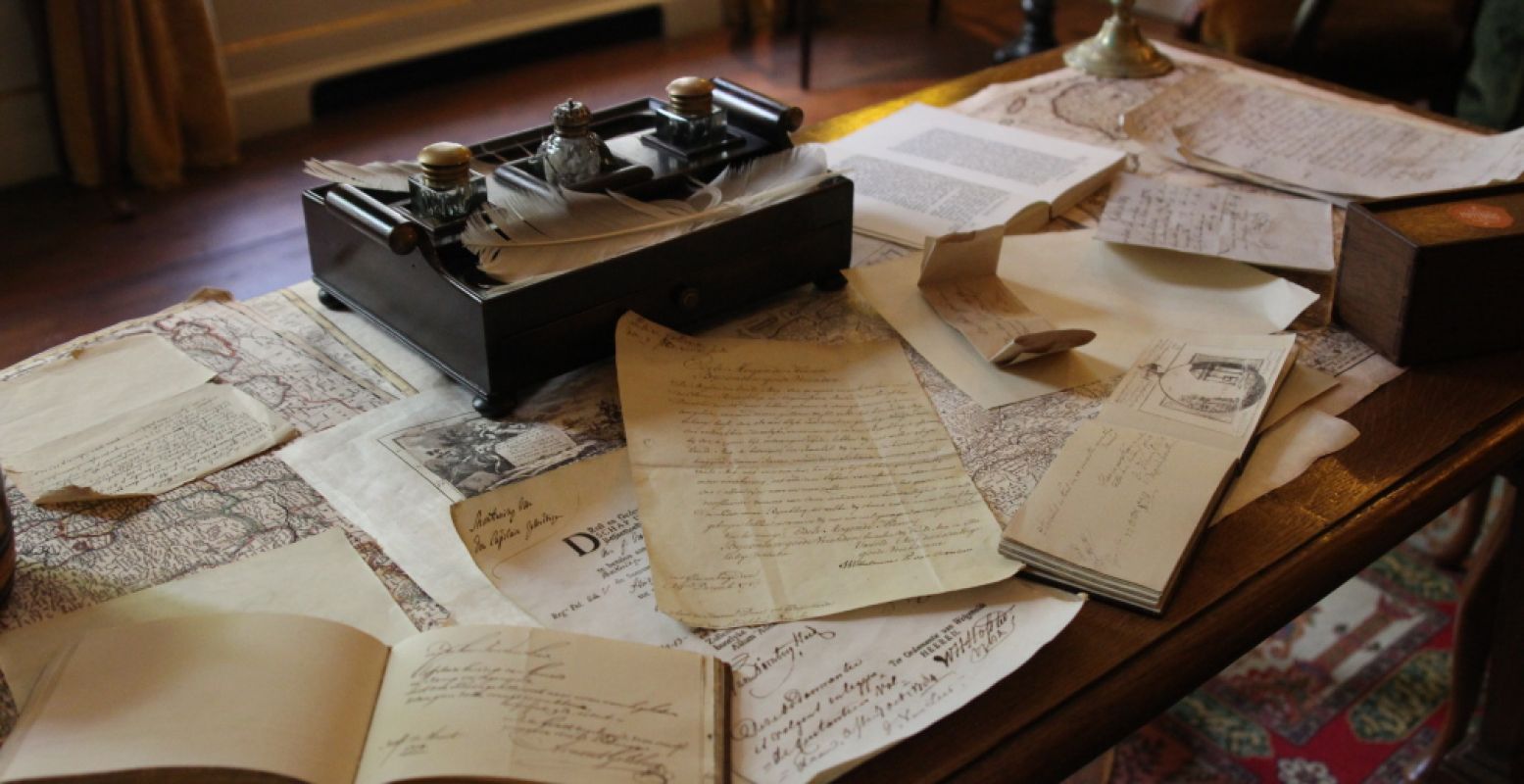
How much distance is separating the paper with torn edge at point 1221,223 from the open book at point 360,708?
2.71 ft

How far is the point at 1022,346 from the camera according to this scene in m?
1.20

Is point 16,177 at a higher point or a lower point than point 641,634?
lower

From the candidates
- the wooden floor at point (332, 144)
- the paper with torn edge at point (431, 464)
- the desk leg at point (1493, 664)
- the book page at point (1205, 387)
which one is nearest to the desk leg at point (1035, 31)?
the wooden floor at point (332, 144)

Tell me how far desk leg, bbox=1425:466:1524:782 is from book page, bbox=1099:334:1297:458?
0.36 metres

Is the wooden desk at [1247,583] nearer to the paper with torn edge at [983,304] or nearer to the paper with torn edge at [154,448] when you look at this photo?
the paper with torn edge at [983,304]

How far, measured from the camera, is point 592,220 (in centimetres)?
120

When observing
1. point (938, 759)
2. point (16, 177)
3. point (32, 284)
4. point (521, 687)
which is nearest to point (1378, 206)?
point (938, 759)

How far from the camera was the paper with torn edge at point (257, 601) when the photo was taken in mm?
864

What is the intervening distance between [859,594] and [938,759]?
153 mm

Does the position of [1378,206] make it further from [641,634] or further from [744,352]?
[641,634]

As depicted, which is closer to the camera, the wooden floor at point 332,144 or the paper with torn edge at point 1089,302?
the paper with torn edge at point 1089,302

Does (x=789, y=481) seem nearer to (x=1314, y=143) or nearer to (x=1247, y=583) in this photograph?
(x=1247, y=583)

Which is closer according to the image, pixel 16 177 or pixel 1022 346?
pixel 1022 346

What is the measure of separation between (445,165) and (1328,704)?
155cm
